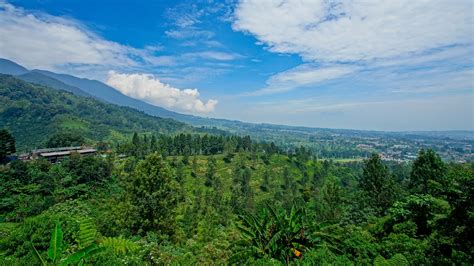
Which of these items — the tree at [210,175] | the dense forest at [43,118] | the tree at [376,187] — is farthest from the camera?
the dense forest at [43,118]

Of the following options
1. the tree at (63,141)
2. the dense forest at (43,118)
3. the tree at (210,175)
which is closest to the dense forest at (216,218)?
the tree at (210,175)

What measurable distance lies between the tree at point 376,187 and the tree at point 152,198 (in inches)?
910

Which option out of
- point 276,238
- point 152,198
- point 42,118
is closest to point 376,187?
point 152,198

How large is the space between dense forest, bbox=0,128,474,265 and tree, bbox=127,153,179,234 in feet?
0.24

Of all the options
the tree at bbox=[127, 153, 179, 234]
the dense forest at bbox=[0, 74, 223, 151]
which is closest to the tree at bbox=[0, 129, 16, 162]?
the tree at bbox=[127, 153, 179, 234]

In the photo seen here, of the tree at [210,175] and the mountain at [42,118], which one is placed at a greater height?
the mountain at [42,118]

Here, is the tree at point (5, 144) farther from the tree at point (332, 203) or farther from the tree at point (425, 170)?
the tree at point (425, 170)

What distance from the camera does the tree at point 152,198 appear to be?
1875 cm

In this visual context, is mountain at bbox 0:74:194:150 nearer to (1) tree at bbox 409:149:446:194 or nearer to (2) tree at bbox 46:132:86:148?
(2) tree at bbox 46:132:86:148

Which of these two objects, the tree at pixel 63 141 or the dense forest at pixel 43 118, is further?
the dense forest at pixel 43 118

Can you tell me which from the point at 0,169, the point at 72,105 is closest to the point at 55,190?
the point at 0,169

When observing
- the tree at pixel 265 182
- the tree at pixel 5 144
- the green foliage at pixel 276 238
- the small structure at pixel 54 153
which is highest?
the green foliage at pixel 276 238

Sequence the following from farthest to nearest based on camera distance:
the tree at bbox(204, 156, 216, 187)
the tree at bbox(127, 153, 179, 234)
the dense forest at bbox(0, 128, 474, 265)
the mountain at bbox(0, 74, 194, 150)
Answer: the mountain at bbox(0, 74, 194, 150) → the tree at bbox(204, 156, 216, 187) → the tree at bbox(127, 153, 179, 234) → the dense forest at bbox(0, 128, 474, 265)

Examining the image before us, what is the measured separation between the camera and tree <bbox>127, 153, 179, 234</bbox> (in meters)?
18.8
